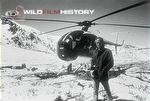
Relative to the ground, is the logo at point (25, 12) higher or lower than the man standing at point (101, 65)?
higher

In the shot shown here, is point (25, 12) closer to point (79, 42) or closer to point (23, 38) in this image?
point (23, 38)

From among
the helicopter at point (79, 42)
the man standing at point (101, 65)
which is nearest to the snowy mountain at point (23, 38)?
the helicopter at point (79, 42)

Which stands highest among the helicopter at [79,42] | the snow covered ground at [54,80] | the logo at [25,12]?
the logo at [25,12]

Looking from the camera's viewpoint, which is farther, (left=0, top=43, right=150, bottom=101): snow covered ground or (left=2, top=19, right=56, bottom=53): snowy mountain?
(left=2, top=19, right=56, bottom=53): snowy mountain

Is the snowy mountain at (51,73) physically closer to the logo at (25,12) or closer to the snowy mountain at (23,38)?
the snowy mountain at (23,38)

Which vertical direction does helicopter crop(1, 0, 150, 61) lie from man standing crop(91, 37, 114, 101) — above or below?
above

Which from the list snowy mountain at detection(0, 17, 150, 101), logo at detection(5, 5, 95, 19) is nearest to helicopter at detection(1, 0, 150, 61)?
snowy mountain at detection(0, 17, 150, 101)

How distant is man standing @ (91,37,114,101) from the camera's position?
14.7 feet

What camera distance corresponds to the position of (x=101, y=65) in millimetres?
4473

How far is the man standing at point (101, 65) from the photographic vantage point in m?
4.48

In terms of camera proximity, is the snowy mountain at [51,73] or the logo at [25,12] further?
the logo at [25,12]

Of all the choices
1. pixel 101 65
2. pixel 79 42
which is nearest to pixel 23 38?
pixel 79 42

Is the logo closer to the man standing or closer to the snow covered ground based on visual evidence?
the snow covered ground

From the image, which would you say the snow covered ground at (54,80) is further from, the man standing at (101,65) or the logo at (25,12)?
the logo at (25,12)
